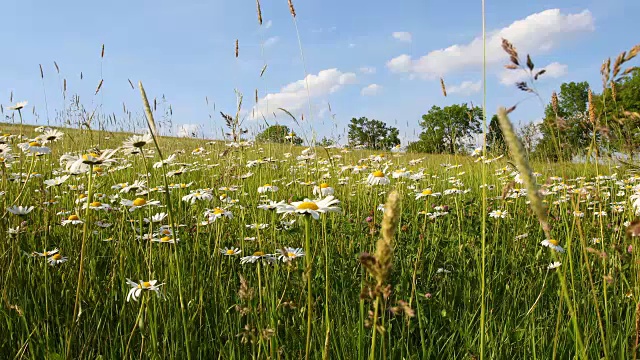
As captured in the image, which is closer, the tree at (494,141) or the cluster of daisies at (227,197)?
the cluster of daisies at (227,197)

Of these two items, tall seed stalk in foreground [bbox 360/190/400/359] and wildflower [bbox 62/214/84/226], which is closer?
tall seed stalk in foreground [bbox 360/190/400/359]

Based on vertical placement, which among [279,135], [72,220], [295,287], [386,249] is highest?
[279,135]

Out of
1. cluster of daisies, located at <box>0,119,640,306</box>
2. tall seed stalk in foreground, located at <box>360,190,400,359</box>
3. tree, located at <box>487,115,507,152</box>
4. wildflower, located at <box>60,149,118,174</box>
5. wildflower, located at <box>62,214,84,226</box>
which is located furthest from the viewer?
tree, located at <box>487,115,507,152</box>

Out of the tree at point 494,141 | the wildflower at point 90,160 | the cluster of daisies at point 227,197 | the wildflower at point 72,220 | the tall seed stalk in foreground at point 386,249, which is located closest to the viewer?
the tall seed stalk in foreground at point 386,249

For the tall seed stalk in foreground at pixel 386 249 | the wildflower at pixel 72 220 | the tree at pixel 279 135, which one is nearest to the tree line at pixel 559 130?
the tree at pixel 279 135

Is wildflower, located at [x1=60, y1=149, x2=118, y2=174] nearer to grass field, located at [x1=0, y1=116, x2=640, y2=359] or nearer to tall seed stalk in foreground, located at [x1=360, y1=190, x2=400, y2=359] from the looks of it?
grass field, located at [x1=0, y1=116, x2=640, y2=359]

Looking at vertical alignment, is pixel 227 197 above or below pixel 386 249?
below

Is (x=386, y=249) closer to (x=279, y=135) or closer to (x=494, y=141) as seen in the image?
(x=494, y=141)

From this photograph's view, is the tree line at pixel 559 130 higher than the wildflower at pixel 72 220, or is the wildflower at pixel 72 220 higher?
the tree line at pixel 559 130

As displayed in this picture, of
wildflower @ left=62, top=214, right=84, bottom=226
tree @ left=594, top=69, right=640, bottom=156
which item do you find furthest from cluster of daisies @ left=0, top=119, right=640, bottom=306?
tree @ left=594, top=69, right=640, bottom=156

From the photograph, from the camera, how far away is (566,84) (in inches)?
1499

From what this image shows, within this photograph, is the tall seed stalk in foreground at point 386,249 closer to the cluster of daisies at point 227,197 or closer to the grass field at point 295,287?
the grass field at point 295,287

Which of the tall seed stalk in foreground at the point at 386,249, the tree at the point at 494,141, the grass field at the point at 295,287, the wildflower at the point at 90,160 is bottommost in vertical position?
the grass field at the point at 295,287

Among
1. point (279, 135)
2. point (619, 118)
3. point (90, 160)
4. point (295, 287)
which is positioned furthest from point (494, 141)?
point (90, 160)
